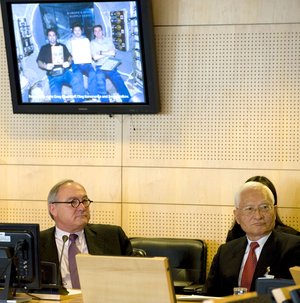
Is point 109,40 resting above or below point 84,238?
above

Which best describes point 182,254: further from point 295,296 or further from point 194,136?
point 295,296

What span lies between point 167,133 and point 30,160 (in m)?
1.23

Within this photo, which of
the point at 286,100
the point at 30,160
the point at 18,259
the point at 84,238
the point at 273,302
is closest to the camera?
the point at 273,302

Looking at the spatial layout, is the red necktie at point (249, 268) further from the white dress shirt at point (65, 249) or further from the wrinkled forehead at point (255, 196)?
the white dress shirt at point (65, 249)

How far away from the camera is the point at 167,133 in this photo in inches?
284

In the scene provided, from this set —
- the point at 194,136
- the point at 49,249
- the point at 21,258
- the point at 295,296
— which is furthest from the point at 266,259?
the point at 295,296

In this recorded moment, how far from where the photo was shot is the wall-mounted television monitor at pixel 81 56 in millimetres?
7031

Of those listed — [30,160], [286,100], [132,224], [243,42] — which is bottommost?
[132,224]

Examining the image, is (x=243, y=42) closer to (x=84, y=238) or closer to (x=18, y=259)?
(x=84, y=238)

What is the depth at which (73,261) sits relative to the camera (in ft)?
19.1

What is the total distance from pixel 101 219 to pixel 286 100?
185 centimetres

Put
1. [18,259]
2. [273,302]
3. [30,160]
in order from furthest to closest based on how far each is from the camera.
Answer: [30,160], [18,259], [273,302]

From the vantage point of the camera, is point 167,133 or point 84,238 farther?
point 167,133

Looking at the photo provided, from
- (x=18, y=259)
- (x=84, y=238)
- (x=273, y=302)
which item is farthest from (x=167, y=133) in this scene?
(x=273, y=302)
